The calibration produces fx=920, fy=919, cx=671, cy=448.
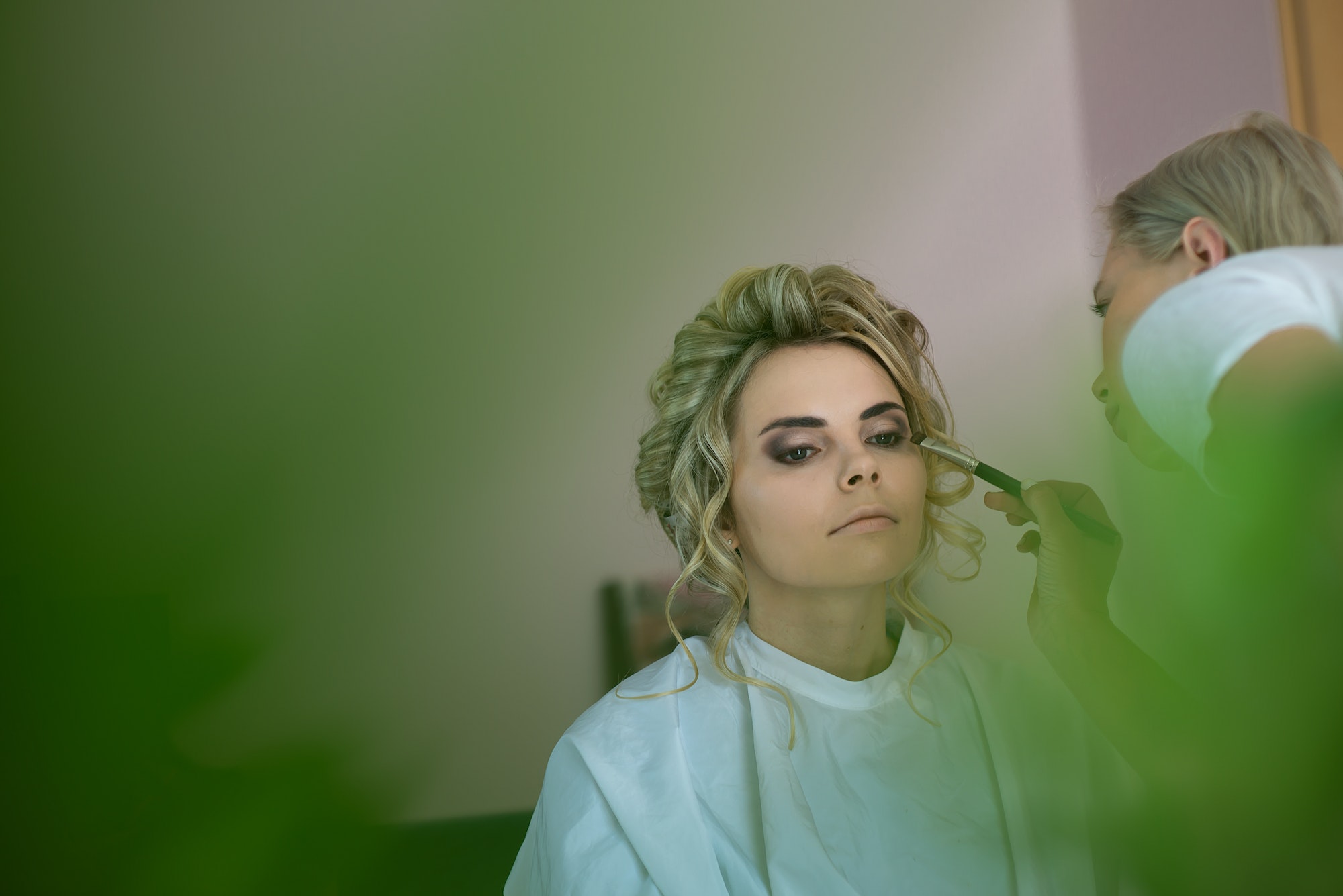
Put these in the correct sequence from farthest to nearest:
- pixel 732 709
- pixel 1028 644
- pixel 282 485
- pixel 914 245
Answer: pixel 914 245
pixel 282 485
pixel 1028 644
pixel 732 709

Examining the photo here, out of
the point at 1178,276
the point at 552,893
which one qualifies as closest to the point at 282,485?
the point at 552,893

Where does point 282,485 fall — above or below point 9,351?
below

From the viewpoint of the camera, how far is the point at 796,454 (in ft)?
3.97

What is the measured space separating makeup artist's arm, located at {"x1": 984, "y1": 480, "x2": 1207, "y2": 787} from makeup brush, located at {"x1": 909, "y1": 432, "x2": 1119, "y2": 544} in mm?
11

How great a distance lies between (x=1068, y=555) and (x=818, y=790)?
0.42 metres

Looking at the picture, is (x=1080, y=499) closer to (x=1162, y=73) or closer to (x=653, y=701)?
(x=653, y=701)

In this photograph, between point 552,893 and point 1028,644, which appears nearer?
point 552,893

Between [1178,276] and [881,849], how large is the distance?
2.37 ft

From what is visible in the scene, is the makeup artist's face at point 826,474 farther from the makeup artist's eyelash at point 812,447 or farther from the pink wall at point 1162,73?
the pink wall at point 1162,73

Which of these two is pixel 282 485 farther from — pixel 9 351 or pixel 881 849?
pixel 881 849

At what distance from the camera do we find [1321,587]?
0.66 meters

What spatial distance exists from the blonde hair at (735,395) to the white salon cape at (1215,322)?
0.52 meters

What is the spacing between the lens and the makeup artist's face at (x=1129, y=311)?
0.85 metres

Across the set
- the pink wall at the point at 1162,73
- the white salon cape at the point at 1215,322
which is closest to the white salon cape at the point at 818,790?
the white salon cape at the point at 1215,322
